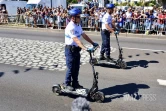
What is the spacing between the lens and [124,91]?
6.46 m

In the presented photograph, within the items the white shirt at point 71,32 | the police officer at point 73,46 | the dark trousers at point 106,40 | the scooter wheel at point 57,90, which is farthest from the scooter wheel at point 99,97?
the dark trousers at point 106,40

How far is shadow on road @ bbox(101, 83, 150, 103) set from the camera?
611cm

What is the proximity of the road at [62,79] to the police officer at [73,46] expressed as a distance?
440mm

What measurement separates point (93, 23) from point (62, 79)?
10522mm

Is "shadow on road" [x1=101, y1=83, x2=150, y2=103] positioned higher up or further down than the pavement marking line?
further down

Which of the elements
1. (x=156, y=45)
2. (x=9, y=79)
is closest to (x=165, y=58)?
(x=156, y=45)

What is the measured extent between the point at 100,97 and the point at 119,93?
0.78m

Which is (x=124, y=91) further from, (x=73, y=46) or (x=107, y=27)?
(x=107, y=27)

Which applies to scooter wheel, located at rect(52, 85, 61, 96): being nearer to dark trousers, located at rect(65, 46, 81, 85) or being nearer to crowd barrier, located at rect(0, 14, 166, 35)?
dark trousers, located at rect(65, 46, 81, 85)

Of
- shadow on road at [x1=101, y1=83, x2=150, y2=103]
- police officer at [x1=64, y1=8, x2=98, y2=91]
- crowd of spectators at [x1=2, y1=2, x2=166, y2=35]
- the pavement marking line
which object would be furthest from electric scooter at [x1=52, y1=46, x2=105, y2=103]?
Result: crowd of spectators at [x1=2, y1=2, x2=166, y2=35]

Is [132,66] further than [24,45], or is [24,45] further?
[24,45]

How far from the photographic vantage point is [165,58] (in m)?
9.95

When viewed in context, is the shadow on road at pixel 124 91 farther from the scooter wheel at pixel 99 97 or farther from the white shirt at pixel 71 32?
the white shirt at pixel 71 32

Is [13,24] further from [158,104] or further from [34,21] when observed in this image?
[158,104]
